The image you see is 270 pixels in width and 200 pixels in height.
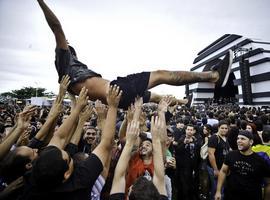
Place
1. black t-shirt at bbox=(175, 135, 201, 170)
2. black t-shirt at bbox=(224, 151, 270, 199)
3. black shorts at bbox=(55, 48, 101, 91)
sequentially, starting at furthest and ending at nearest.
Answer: black t-shirt at bbox=(175, 135, 201, 170) → black t-shirt at bbox=(224, 151, 270, 199) → black shorts at bbox=(55, 48, 101, 91)

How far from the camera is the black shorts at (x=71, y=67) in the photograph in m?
2.98

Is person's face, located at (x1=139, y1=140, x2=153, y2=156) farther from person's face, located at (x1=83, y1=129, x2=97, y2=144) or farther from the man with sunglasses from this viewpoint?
person's face, located at (x1=83, y1=129, x2=97, y2=144)

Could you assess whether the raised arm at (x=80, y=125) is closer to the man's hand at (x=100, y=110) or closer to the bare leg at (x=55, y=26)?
the man's hand at (x=100, y=110)

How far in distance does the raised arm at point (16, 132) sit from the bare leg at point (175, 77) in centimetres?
161

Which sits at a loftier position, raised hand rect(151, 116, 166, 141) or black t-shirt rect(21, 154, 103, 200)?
raised hand rect(151, 116, 166, 141)

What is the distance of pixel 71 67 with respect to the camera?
3.03 meters

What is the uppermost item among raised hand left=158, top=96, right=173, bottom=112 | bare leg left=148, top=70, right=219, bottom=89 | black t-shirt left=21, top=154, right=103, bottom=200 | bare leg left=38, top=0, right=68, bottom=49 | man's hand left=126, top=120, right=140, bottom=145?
bare leg left=38, top=0, right=68, bottom=49

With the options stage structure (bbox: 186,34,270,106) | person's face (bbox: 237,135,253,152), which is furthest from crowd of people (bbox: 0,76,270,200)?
stage structure (bbox: 186,34,270,106)

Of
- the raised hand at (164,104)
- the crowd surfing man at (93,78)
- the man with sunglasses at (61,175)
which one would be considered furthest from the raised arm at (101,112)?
the man with sunglasses at (61,175)

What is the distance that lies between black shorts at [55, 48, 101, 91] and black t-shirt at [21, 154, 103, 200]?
50.8 inches

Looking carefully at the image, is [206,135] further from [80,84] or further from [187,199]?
[80,84]

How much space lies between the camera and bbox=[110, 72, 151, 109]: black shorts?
2.88 meters

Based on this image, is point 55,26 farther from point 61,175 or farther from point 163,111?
point 61,175

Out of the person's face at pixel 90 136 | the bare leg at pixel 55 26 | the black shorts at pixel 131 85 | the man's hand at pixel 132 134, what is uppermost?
the bare leg at pixel 55 26
